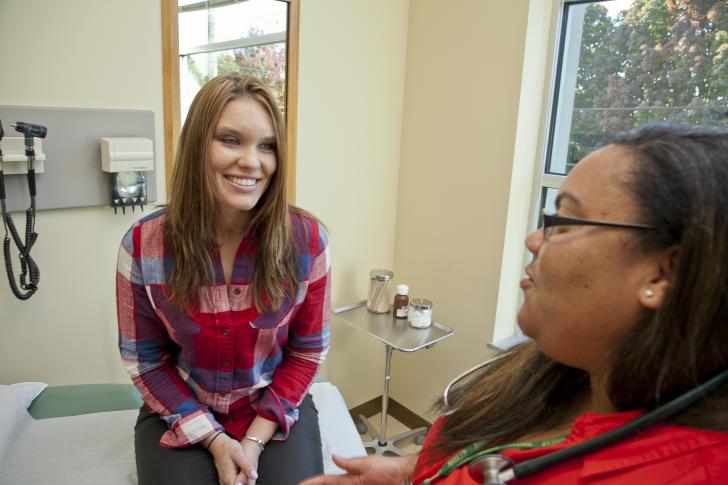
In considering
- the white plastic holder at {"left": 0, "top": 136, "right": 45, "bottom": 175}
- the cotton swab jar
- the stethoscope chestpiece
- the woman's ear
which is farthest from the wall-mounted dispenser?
the woman's ear

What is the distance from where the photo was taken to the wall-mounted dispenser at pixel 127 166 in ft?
4.94

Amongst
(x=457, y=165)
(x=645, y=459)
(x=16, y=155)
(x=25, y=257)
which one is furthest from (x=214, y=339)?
(x=457, y=165)

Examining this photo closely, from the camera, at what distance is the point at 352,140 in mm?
2148

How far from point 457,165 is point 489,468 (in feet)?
5.19

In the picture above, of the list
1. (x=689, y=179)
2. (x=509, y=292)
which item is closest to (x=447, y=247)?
(x=509, y=292)

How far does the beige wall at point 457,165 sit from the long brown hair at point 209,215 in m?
1.01

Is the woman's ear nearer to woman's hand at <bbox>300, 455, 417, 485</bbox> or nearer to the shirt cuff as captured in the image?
woman's hand at <bbox>300, 455, 417, 485</bbox>

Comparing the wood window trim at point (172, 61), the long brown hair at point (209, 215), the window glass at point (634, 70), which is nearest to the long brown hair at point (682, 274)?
the long brown hair at point (209, 215)

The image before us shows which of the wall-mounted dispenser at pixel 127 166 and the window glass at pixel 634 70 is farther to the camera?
the window glass at pixel 634 70

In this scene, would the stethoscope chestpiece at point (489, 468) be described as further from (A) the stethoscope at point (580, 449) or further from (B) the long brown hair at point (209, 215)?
(B) the long brown hair at point (209, 215)

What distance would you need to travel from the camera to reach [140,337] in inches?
50.7

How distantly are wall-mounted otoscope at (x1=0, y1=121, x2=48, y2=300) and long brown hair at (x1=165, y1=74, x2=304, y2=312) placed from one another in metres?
0.43

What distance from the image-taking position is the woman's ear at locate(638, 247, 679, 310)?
2.04ft

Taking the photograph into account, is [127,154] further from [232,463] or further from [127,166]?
[232,463]
